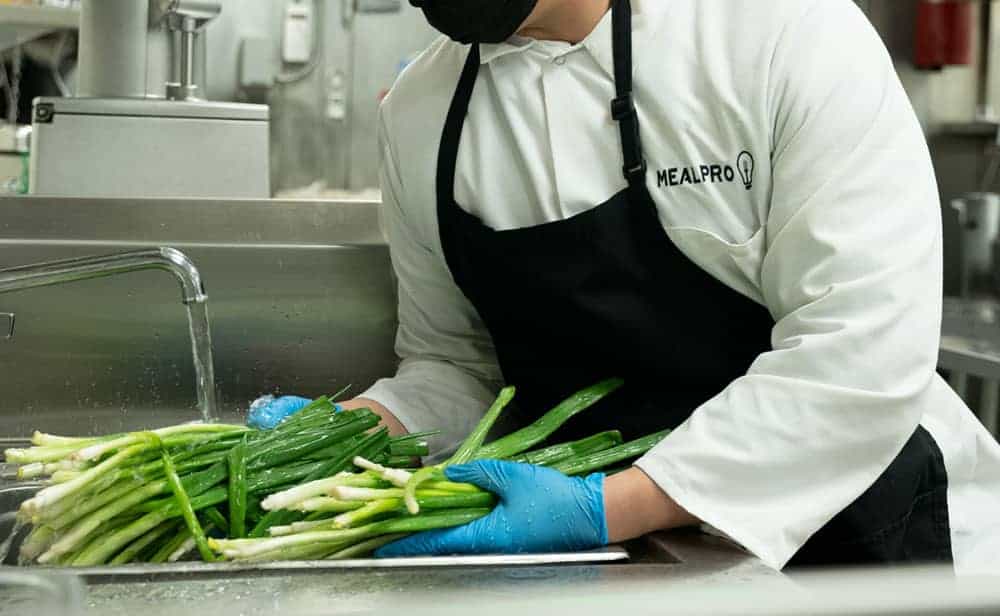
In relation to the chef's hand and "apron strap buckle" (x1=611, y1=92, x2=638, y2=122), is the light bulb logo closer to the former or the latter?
"apron strap buckle" (x1=611, y1=92, x2=638, y2=122)

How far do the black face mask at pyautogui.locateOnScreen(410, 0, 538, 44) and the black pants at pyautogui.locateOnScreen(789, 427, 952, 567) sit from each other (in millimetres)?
712

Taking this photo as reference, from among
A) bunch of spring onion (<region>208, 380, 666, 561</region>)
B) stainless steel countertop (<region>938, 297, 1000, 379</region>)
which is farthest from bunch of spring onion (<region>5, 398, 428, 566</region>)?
stainless steel countertop (<region>938, 297, 1000, 379</region>)

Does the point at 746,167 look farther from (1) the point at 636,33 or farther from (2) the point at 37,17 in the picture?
(2) the point at 37,17

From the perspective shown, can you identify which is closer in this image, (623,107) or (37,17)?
(623,107)

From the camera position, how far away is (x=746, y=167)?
1.34 meters

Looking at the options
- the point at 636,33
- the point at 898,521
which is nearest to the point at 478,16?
the point at 636,33

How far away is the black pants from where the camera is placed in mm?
1312

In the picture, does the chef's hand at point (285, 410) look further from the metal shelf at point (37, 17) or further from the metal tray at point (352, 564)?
the metal shelf at point (37, 17)

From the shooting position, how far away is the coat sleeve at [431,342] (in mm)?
1632

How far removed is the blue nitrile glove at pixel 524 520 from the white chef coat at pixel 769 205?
97mm

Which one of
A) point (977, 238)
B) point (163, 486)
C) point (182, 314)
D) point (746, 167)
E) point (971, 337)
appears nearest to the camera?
point (163, 486)

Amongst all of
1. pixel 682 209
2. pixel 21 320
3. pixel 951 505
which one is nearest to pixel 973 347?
pixel 951 505

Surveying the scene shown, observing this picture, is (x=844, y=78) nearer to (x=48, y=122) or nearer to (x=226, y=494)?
(x=226, y=494)

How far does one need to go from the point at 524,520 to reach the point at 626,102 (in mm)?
550
